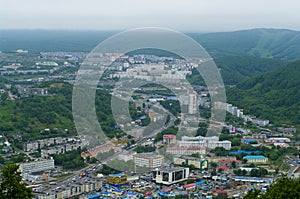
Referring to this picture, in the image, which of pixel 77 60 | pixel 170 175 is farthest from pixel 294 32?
pixel 170 175

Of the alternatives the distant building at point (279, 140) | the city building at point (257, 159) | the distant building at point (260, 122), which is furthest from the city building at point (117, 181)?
the distant building at point (260, 122)

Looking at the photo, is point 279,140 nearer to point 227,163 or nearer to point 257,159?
point 257,159

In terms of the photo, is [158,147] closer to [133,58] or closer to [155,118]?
[155,118]

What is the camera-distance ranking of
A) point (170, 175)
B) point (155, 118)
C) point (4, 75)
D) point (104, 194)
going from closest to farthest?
point (104, 194), point (170, 175), point (155, 118), point (4, 75)

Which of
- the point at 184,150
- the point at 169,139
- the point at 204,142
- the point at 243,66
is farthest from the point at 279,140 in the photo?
the point at 243,66

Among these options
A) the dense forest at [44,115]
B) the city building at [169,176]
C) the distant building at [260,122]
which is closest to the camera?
the city building at [169,176]

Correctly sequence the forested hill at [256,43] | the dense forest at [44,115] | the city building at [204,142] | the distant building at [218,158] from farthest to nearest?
the forested hill at [256,43] → the dense forest at [44,115] → the distant building at [218,158] → the city building at [204,142]

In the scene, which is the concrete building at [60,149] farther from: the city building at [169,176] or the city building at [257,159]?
the city building at [257,159]
